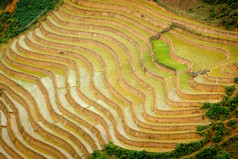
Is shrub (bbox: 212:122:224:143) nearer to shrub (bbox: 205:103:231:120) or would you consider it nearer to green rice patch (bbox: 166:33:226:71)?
shrub (bbox: 205:103:231:120)

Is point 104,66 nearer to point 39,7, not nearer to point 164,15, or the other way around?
point 164,15

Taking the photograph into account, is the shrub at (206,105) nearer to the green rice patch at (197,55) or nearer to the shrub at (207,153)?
the shrub at (207,153)

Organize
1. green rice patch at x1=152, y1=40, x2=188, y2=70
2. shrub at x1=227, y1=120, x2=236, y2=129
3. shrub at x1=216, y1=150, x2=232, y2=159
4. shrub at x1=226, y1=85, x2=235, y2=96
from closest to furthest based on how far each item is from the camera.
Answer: shrub at x1=216, y1=150, x2=232, y2=159
shrub at x1=227, y1=120, x2=236, y2=129
shrub at x1=226, y1=85, x2=235, y2=96
green rice patch at x1=152, y1=40, x2=188, y2=70

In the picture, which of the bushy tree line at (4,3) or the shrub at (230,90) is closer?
the shrub at (230,90)

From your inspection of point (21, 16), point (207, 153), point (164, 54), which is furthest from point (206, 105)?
point (21, 16)

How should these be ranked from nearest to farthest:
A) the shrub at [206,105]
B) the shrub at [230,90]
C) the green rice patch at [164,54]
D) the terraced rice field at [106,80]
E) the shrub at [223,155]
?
the shrub at [223,155]
the shrub at [206,105]
the shrub at [230,90]
the terraced rice field at [106,80]
the green rice patch at [164,54]

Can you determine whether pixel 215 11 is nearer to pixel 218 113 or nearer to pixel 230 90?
pixel 230 90

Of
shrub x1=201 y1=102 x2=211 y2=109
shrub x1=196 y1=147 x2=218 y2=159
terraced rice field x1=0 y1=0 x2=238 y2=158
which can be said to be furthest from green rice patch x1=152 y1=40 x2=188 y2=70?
shrub x1=196 y1=147 x2=218 y2=159

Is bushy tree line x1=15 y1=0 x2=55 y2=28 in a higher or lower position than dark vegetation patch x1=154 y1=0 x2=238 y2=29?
higher

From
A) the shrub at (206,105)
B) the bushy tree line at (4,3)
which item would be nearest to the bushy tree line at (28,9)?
the bushy tree line at (4,3)
